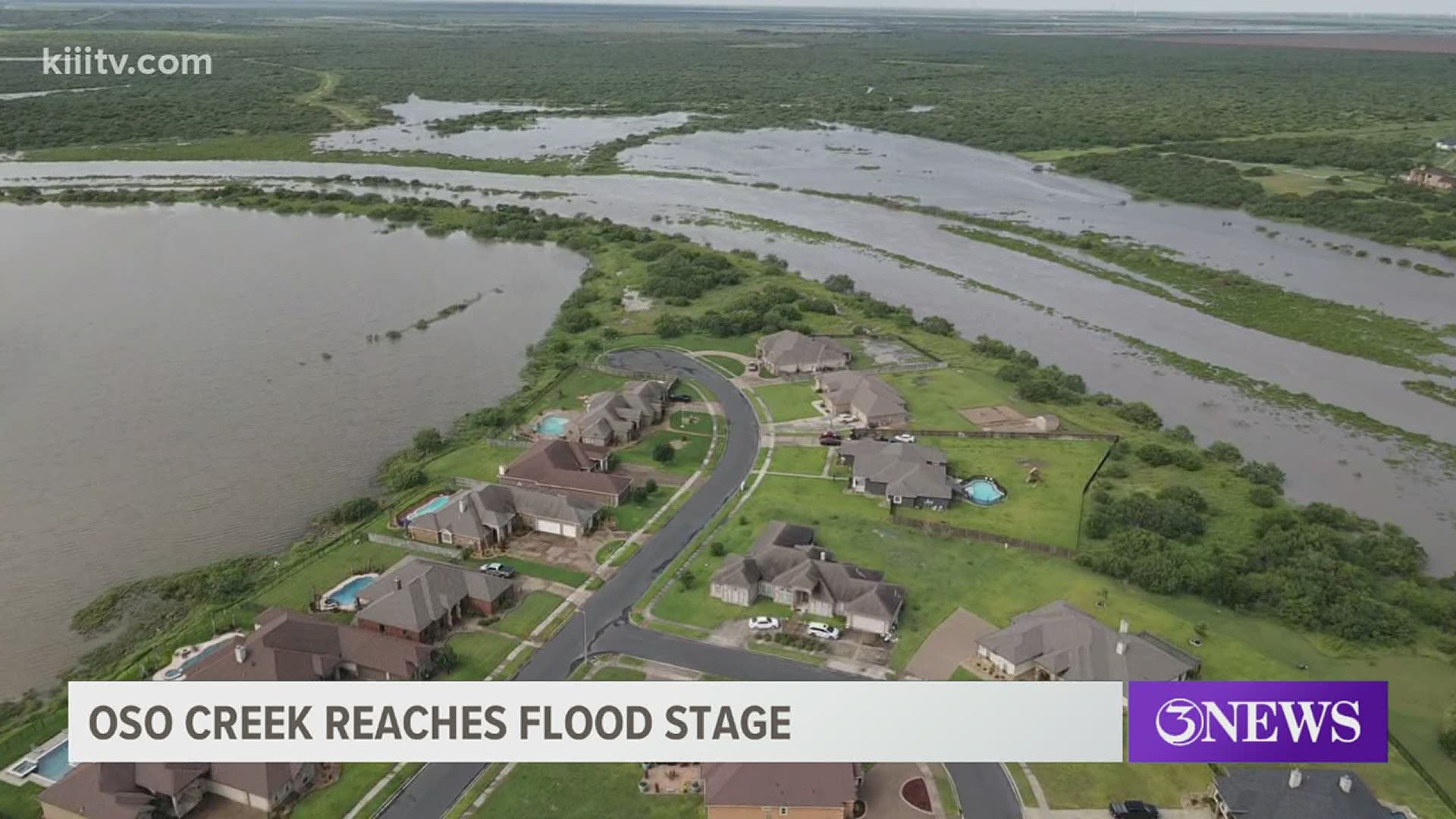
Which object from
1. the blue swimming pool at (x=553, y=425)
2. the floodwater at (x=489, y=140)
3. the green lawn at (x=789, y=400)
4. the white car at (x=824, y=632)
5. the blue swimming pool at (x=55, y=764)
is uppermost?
the floodwater at (x=489, y=140)

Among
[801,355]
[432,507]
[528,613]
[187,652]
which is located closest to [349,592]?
[187,652]

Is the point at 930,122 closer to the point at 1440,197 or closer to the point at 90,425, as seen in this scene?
the point at 1440,197

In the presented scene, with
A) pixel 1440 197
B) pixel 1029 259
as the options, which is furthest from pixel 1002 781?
pixel 1440 197

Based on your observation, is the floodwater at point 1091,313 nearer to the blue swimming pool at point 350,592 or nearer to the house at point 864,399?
the house at point 864,399

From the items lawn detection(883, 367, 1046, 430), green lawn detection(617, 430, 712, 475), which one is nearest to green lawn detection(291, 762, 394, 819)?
green lawn detection(617, 430, 712, 475)

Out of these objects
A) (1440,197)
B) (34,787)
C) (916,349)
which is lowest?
(34,787)

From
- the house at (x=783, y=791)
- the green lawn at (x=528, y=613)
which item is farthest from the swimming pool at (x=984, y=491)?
the green lawn at (x=528, y=613)

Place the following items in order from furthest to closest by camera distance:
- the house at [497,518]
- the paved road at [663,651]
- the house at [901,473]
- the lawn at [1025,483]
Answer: the house at [901,473]
the lawn at [1025,483]
the house at [497,518]
the paved road at [663,651]
